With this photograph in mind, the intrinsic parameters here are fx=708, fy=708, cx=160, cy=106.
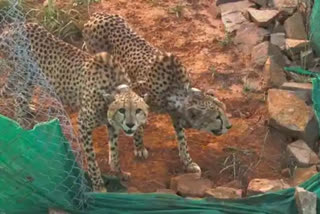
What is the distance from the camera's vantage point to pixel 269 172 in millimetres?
Result: 5867

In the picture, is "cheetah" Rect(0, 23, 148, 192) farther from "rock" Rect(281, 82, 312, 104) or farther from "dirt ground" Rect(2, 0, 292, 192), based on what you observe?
"rock" Rect(281, 82, 312, 104)

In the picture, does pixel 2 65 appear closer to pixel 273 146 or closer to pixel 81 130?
pixel 81 130

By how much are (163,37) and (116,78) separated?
2.41m

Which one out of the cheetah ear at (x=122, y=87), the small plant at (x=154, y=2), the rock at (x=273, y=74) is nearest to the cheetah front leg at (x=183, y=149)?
the cheetah ear at (x=122, y=87)

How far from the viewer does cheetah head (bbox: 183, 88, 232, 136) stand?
5.71m

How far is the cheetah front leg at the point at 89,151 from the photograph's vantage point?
18.1 feet

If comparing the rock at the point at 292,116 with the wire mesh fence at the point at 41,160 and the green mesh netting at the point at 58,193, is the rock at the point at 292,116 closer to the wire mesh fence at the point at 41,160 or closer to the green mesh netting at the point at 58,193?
the green mesh netting at the point at 58,193

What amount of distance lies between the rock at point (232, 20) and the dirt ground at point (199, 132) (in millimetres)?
87

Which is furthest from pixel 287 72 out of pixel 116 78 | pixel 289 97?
pixel 116 78

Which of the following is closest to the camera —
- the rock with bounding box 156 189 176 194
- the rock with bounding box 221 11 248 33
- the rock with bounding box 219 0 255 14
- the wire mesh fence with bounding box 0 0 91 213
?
the wire mesh fence with bounding box 0 0 91 213

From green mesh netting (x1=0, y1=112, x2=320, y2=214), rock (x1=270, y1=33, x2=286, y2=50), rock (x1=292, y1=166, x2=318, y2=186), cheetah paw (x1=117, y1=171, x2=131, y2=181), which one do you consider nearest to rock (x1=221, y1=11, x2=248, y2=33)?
rock (x1=270, y1=33, x2=286, y2=50)

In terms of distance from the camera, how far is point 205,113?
5.72 m

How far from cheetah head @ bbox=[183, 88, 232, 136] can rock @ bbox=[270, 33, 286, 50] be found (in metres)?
1.83

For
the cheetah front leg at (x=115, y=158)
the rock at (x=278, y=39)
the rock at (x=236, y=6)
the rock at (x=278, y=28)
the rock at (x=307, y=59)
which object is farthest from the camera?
the rock at (x=236, y=6)
